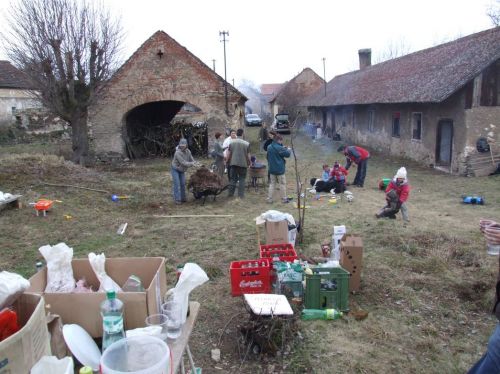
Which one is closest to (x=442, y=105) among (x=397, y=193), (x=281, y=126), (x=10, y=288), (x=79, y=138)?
(x=397, y=193)

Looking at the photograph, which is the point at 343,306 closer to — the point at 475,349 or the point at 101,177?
the point at 475,349

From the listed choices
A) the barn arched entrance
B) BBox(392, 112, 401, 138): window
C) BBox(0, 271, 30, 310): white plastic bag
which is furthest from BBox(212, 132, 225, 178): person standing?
BBox(392, 112, 401, 138): window

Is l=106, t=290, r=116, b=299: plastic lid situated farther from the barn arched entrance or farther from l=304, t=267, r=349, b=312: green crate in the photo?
the barn arched entrance

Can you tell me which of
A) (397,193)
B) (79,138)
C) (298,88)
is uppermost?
(298,88)

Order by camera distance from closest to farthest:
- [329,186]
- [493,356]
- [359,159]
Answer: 1. [493,356]
2. [329,186]
3. [359,159]

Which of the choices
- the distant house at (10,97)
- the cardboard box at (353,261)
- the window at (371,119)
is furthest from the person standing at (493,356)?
the distant house at (10,97)

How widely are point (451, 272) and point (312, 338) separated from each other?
8.86 ft

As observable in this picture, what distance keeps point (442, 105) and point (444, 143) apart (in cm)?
146

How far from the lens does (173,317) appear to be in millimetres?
2658

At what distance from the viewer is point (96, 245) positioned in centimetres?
714

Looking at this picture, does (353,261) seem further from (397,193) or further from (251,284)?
(397,193)

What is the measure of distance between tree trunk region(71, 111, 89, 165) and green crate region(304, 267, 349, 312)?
46.5ft

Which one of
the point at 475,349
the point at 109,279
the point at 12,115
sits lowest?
the point at 475,349

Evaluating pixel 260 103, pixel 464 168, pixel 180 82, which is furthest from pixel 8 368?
pixel 260 103
